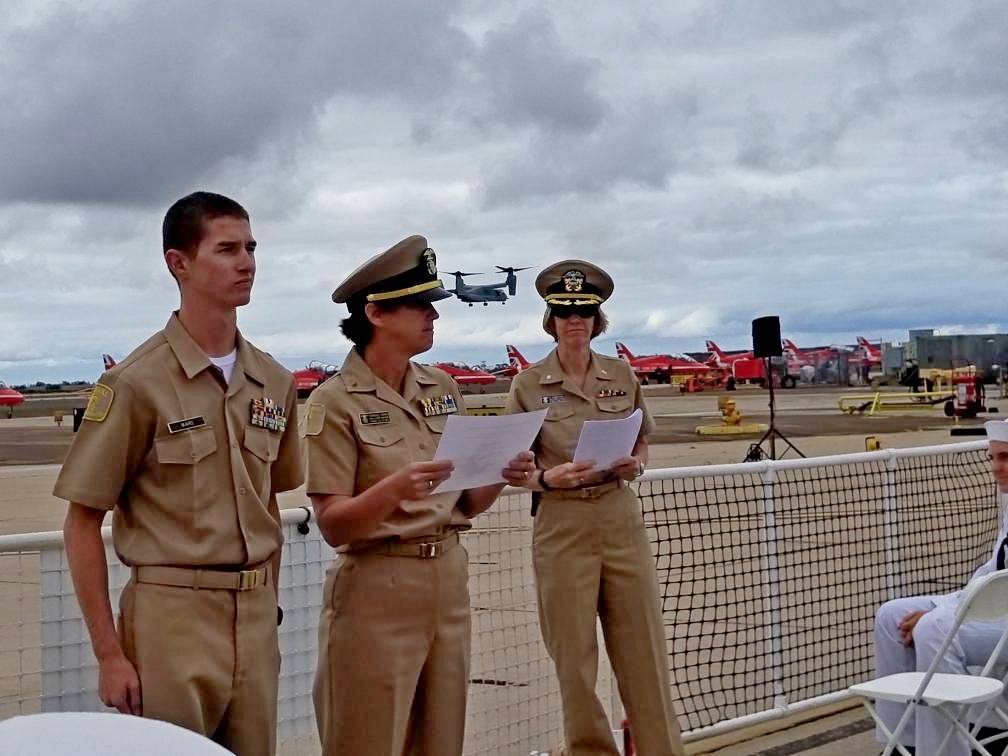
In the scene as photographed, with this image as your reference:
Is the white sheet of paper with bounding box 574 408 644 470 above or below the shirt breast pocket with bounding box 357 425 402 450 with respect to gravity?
below

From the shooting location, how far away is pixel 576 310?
456 cm

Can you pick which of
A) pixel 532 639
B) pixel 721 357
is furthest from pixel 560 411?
pixel 721 357

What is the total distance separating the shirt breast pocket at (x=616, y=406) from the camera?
4598 millimetres

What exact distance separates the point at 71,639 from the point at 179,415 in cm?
103

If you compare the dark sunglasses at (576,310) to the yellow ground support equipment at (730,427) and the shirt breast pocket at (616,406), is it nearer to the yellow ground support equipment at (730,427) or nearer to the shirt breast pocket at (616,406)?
the shirt breast pocket at (616,406)

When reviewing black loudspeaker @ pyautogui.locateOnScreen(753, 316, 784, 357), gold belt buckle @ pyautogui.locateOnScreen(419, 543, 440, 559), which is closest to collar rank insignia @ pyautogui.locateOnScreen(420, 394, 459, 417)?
gold belt buckle @ pyautogui.locateOnScreen(419, 543, 440, 559)

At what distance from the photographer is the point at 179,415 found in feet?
9.17

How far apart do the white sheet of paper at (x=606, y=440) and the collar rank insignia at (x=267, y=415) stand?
47.7 inches

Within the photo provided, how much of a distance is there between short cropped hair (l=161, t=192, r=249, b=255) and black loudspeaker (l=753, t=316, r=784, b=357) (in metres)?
11.6

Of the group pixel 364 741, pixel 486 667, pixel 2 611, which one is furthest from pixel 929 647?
pixel 2 611

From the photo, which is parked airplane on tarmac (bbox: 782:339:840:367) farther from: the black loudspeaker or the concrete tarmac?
the black loudspeaker

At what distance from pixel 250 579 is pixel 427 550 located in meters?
0.57

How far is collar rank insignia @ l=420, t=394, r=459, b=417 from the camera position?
343 centimetres

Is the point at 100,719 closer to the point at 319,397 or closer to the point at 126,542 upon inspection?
the point at 126,542
